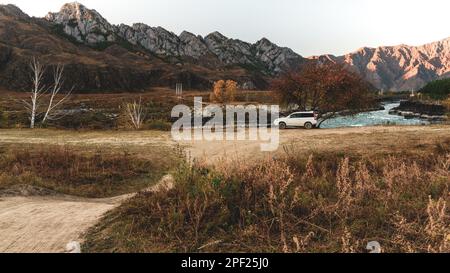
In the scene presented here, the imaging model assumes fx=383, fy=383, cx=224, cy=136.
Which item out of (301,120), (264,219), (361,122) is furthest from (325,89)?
(264,219)

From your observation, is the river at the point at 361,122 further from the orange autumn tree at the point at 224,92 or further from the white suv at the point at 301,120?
the orange autumn tree at the point at 224,92

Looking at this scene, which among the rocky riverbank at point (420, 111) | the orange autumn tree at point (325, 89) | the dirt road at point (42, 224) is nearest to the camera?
the dirt road at point (42, 224)

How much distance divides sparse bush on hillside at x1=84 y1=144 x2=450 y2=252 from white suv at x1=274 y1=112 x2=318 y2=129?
2994 centimetres

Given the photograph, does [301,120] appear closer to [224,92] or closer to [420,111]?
[224,92]

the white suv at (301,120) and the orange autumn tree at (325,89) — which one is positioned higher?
the orange autumn tree at (325,89)

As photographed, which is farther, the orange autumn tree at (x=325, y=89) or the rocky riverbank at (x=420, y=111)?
the rocky riverbank at (x=420, y=111)

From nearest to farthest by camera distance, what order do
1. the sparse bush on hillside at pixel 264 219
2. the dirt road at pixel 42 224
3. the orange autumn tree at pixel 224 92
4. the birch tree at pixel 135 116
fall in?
the sparse bush on hillside at pixel 264 219 < the dirt road at pixel 42 224 < the birch tree at pixel 135 116 < the orange autumn tree at pixel 224 92

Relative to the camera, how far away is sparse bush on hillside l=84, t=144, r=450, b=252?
5.93 m

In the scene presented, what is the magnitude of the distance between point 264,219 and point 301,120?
32.8 meters

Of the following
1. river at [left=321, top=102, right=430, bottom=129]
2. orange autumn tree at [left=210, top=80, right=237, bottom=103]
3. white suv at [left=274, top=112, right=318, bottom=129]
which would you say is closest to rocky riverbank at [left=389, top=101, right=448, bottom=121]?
river at [left=321, top=102, right=430, bottom=129]

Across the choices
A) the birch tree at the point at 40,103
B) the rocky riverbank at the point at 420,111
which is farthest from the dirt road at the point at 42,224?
the rocky riverbank at the point at 420,111

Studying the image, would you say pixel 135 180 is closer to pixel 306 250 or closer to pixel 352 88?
pixel 306 250

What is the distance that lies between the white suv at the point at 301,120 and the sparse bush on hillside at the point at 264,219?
29.9 meters

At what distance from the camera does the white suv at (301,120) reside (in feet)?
126
